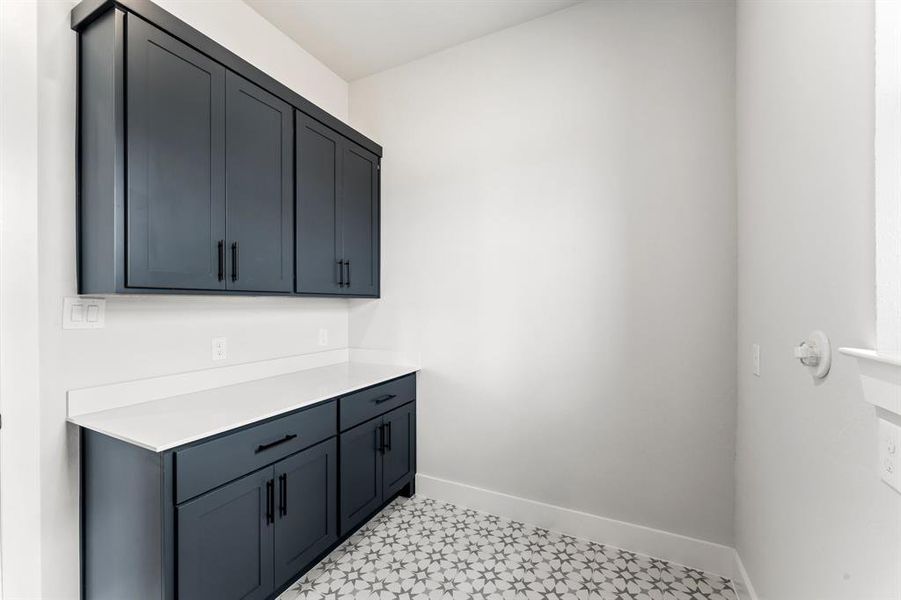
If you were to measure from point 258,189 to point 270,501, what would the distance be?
4.64 ft

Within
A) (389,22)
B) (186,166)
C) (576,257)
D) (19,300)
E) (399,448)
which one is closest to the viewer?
(19,300)

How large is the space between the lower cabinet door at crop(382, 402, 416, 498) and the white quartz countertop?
0.31 metres

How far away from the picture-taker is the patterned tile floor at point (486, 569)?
168 centimetres

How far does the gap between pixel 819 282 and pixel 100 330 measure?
2480mm

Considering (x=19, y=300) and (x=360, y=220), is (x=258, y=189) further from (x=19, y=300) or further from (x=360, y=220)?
(x=19, y=300)

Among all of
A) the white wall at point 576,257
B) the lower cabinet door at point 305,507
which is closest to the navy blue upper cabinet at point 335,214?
the white wall at point 576,257

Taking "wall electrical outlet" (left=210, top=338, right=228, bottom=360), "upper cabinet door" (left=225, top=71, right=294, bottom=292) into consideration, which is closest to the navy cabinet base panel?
"wall electrical outlet" (left=210, top=338, right=228, bottom=360)

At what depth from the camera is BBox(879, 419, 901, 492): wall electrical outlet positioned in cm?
68

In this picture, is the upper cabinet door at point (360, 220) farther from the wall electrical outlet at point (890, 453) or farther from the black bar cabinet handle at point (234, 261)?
the wall electrical outlet at point (890, 453)

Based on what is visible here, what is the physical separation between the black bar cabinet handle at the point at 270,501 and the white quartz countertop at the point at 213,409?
0.29m

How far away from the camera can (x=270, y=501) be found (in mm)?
1539

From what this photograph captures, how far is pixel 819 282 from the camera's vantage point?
1.02m

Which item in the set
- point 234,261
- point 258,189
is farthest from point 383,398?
point 258,189

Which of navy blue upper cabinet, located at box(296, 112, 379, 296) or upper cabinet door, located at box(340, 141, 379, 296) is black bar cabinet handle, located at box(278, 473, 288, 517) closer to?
navy blue upper cabinet, located at box(296, 112, 379, 296)
